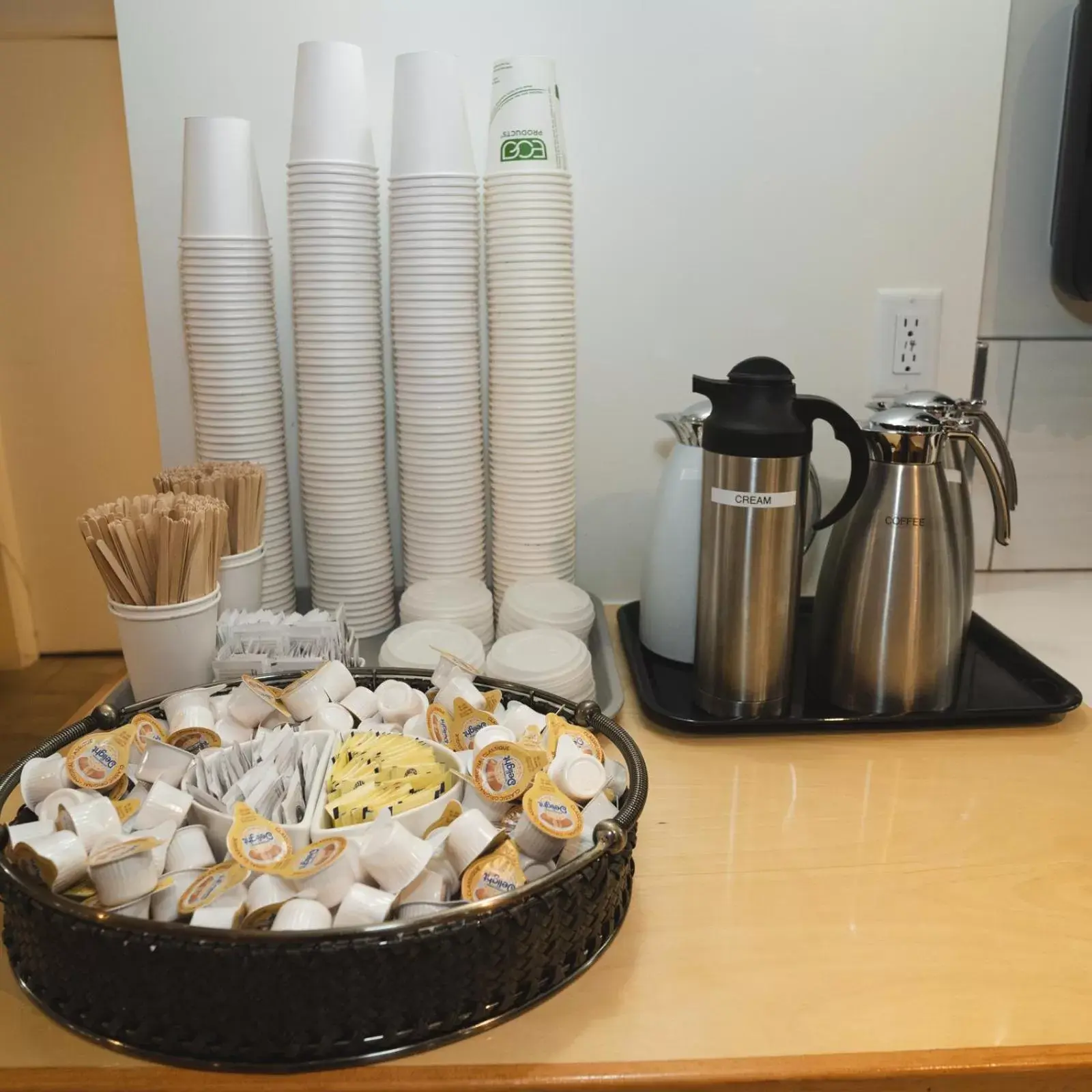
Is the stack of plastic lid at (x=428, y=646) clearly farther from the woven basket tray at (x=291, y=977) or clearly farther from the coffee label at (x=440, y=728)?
the woven basket tray at (x=291, y=977)

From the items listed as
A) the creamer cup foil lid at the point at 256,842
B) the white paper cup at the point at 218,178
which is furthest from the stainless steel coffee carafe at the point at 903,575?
the white paper cup at the point at 218,178

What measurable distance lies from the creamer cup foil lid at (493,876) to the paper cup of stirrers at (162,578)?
388mm

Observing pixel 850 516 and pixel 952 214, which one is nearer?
pixel 850 516

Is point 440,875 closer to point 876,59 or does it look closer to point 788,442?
point 788,442

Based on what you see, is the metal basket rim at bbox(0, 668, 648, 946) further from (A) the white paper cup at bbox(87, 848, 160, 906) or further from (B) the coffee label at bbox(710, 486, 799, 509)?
(B) the coffee label at bbox(710, 486, 799, 509)

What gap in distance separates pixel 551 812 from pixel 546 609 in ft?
1.35

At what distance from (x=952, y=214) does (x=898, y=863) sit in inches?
32.2

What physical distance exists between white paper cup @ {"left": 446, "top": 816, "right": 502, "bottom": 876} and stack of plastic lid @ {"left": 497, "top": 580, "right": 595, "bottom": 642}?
1.28 ft

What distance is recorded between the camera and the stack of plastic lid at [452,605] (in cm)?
101

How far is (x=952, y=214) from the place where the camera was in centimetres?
114

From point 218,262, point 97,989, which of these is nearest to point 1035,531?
point 218,262

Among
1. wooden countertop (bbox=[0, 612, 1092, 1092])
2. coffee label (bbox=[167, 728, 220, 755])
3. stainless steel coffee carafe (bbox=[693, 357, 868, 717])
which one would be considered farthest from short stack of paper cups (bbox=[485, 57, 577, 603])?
coffee label (bbox=[167, 728, 220, 755])

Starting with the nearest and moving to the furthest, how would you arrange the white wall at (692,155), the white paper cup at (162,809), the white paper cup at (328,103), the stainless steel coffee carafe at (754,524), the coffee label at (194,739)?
the white paper cup at (162,809) < the coffee label at (194,739) < the stainless steel coffee carafe at (754,524) < the white paper cup at (328,103) < the white wall at (692,155)

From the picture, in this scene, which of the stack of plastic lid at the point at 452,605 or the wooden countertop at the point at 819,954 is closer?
the wooden countertop at the point at 819,954
